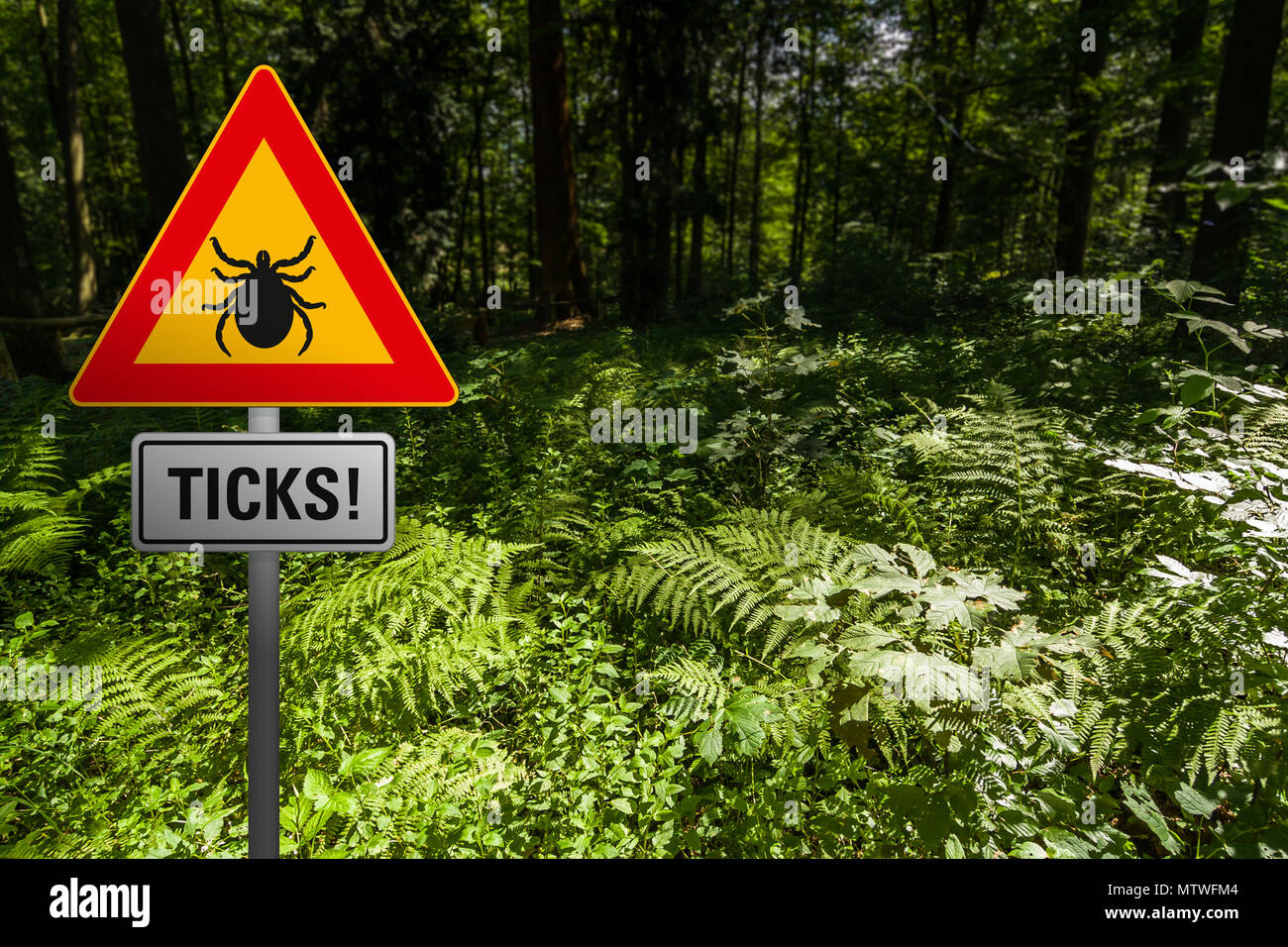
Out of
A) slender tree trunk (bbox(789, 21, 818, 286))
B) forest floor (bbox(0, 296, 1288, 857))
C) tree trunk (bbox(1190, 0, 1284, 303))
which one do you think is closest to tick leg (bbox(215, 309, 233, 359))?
forest floor (bbox(0, 296, 1288, 857))

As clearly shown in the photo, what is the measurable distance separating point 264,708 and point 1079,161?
51.7 ft

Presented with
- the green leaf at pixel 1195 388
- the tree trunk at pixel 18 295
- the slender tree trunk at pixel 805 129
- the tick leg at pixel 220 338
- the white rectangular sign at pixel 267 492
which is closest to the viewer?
the white rectangular sign at pixel 267 492

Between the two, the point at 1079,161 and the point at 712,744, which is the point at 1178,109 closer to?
the point at 1079,161

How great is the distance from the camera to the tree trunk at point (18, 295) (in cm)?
839

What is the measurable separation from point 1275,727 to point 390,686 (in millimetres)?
3145

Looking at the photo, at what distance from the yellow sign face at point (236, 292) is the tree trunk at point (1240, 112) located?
29.6 feet

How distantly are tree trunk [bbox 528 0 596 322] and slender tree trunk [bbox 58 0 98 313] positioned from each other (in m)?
12.4

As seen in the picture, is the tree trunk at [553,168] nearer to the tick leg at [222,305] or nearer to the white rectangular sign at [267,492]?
the tick leg at [222,305]

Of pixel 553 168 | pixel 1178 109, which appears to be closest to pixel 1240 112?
pixel 1178 109

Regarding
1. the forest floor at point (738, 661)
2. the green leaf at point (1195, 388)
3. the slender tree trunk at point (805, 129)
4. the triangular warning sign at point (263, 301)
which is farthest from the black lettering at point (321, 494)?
the slender tree trunk at point (805, 129)

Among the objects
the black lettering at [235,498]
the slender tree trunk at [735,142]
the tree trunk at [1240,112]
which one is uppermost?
the slender tree trunk at [735,142]

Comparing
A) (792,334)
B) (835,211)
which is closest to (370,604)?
(792,334)

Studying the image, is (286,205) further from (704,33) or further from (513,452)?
(704,33)

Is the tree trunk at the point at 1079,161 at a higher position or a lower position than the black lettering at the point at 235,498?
higher
